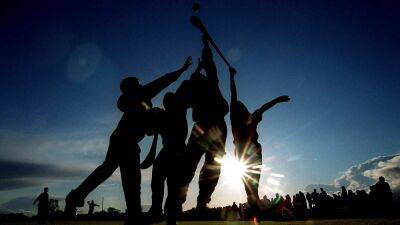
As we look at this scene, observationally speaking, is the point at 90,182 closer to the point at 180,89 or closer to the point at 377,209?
the point at 180,89

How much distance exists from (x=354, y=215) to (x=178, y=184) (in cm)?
1680

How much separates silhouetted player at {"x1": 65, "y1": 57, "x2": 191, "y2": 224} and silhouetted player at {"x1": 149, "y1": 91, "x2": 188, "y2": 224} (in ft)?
1.13

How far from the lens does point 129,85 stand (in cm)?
508

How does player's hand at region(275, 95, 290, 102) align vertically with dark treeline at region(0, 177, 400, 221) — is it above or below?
above

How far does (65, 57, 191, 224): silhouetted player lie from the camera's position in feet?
15.7

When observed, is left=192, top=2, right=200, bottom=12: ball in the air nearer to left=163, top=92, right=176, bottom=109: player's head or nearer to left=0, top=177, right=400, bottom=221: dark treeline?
left=163, top=92, right=176, bottom=109: player's head

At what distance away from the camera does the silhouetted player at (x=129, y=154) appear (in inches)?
188

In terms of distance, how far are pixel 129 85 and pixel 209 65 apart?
1464 mm

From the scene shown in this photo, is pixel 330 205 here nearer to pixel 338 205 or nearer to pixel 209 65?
pixel 338 205

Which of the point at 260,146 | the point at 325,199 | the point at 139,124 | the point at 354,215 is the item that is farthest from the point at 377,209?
the point at 139,124

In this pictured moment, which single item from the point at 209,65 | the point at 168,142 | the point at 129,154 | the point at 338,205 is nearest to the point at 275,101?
the point at 209,65

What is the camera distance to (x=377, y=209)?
17.2 metres

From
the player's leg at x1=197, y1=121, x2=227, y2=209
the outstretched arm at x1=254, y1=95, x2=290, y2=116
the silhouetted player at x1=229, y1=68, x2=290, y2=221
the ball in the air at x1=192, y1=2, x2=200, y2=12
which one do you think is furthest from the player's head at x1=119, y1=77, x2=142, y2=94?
the outstretched arm at x1=254, y1=95, x2=290, y2=116

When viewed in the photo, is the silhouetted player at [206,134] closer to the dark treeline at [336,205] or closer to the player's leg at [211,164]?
the player's leg at [211,164]
